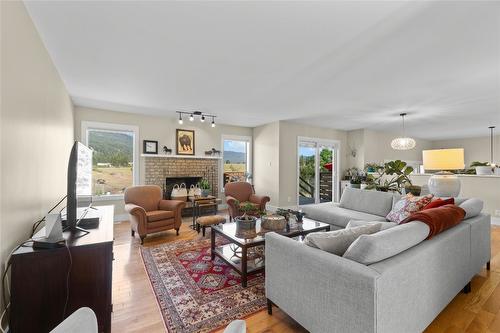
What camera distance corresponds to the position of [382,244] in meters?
1.31

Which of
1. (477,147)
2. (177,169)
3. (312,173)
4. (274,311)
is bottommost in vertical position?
(274,311)

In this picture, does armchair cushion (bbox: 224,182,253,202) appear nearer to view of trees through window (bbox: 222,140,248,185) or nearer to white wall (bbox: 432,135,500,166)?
view of trees through window (bbox: 222,140,248,185)

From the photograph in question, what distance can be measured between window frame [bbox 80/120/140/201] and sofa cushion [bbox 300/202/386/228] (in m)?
3.78

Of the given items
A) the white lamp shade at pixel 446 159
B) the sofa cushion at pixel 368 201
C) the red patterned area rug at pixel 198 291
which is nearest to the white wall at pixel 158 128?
the red patterned area rug at pixel 198 291

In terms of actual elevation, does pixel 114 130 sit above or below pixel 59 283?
above

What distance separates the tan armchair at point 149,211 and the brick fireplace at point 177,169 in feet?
3.74

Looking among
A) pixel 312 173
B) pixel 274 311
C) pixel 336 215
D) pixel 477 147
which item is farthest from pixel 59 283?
pixel 477 147

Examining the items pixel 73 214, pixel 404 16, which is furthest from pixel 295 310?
pixel 404 16

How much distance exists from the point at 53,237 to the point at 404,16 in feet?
10.1

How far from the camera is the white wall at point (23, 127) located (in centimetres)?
147

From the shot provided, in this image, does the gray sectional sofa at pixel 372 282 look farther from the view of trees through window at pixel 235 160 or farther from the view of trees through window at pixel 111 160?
the view of trees through window at pixel 235 160

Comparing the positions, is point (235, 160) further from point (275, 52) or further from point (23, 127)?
point (23, 127)

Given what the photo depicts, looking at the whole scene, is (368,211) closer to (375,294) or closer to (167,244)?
(375,294)

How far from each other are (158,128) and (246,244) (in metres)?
4.07
